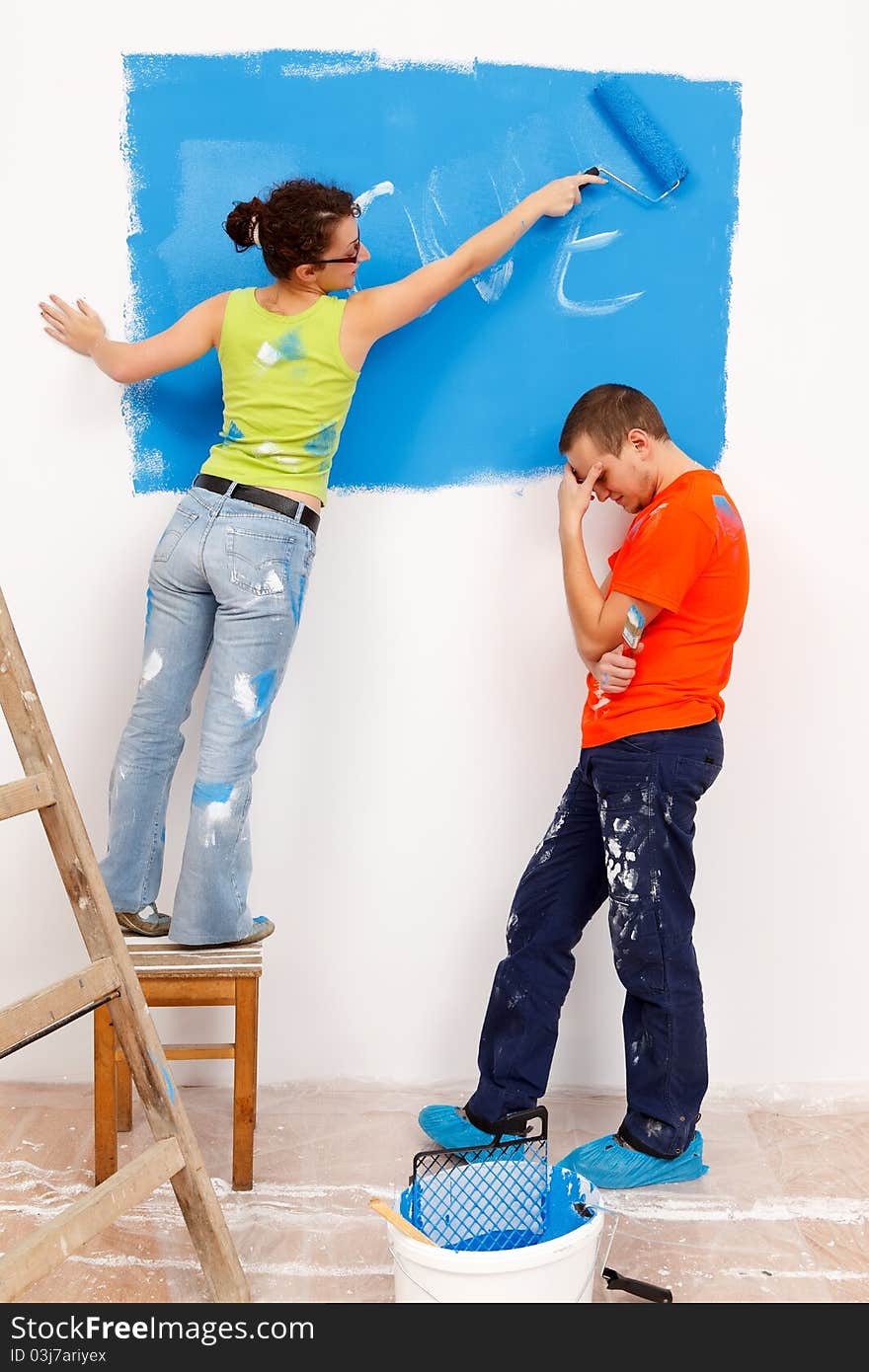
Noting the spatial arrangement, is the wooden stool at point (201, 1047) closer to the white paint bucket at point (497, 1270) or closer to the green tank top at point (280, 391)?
the white paint bucket at point (497, 1270)

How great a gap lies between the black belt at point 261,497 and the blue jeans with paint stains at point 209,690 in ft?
0.04

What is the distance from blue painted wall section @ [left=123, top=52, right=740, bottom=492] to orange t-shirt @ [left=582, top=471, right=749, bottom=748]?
0.28m

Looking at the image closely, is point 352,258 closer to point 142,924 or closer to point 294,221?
point 294,221

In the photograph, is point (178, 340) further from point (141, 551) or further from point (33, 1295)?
point (33, 1295)

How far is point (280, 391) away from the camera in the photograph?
195 centimetres

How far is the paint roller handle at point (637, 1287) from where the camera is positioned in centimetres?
160

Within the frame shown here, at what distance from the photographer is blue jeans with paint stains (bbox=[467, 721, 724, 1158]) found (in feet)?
6.31

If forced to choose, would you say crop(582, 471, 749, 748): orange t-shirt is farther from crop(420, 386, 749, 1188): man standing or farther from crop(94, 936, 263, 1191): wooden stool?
crop(94, 936, 263, 1191): wooden stool

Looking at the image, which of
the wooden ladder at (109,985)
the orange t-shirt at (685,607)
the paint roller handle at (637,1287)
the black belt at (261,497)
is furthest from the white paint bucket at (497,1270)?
the black belt at (261,497)

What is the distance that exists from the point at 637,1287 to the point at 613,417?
127 cm

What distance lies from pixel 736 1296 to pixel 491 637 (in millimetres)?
1108

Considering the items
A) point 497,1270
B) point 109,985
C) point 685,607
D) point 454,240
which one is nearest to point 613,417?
point 685,607

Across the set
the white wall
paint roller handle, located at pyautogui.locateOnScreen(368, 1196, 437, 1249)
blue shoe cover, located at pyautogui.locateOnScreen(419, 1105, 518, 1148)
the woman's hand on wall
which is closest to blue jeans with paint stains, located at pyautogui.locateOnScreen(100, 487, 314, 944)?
the white wall
